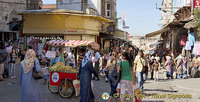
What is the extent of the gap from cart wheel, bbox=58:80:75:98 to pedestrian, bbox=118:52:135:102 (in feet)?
7.85

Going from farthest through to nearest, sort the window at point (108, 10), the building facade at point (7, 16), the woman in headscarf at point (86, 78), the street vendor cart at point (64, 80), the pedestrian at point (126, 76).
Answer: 1. the window at point (108, 10)
2. the building facade at point (7, 16)
3. the street vendor cart at point (64, 80)
4. the woman in headscarf at point (86, 78)
5. the pedestrian at point (126, 76)

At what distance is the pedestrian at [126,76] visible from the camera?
6168 mm

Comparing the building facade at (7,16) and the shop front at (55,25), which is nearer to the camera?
the shop front at (55,25)

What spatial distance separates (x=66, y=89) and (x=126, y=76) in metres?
2.80

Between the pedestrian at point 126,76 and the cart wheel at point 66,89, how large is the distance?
7.85ft

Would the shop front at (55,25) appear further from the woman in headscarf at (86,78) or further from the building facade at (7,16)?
the woman in headscarf at (86,78)

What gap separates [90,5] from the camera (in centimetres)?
2997

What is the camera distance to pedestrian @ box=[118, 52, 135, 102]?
6168 millimetres

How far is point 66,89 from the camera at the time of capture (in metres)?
8.09

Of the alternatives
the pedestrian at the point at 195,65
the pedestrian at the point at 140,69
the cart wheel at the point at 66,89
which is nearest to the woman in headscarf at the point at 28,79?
the cart wheel at the point at 66,89

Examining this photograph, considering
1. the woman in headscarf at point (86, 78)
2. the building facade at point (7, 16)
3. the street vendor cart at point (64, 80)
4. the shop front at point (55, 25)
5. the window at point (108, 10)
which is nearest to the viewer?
the woman in headscarf at point (86, 78)

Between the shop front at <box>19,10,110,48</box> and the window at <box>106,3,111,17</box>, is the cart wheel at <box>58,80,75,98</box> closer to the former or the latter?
the shop front at <box>19,10,110,48</box>

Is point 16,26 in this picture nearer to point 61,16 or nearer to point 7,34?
point 61,16

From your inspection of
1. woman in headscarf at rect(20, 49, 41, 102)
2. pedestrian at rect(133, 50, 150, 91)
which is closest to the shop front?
pedestrian at rect(133, 50, 150, 91)
